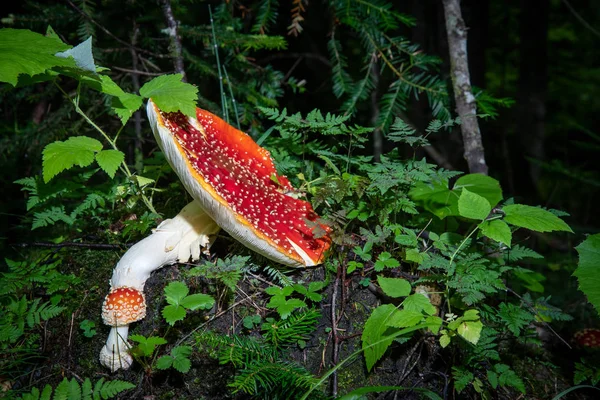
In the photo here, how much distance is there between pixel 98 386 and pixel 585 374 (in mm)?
2502

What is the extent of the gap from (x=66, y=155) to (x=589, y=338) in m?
3.17

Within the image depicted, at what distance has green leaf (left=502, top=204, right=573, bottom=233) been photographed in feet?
6.81

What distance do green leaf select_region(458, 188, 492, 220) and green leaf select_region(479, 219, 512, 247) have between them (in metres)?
0.05

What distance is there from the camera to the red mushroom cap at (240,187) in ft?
6.43

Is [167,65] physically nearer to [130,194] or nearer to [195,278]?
[130,194]

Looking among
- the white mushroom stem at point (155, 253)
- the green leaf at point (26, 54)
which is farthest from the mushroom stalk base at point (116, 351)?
the green leaf at point (26, 54)

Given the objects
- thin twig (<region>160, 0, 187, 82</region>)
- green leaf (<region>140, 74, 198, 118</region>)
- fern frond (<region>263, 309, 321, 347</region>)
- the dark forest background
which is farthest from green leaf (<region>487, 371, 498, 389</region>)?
thin twig (<region>160, 0, 187, 82</region>)

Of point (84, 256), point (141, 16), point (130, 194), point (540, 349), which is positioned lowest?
point (540, 349)

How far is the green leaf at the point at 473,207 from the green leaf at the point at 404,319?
556mm

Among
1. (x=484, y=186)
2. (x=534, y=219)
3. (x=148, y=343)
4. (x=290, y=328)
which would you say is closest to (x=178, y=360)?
(x=148, y=343)

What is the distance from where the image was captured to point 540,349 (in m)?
2.85

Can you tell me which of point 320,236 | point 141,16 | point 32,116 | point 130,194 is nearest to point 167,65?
point 141,16

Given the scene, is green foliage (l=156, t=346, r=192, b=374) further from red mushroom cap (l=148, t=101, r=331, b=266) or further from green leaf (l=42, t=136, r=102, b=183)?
green leaf (l=42, t=136, r=102, b=183)

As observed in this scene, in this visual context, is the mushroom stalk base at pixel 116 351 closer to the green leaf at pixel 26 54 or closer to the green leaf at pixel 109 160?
the green leaf at pixel 109 160
